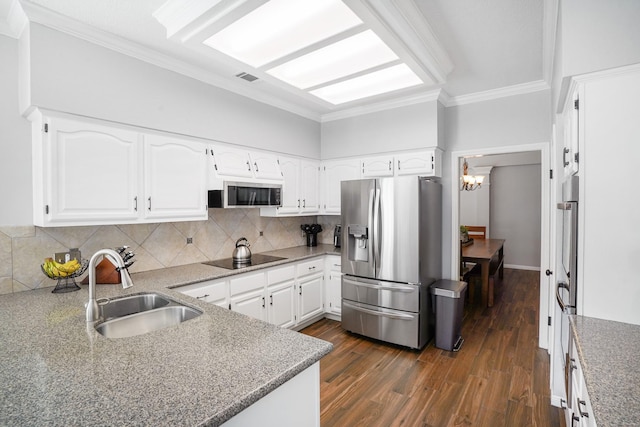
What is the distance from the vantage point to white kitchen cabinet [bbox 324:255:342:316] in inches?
152

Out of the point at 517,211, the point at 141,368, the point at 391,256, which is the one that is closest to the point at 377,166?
the point at 391,256

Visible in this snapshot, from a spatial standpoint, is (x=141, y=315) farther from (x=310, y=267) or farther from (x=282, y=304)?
(x=310, y=267)

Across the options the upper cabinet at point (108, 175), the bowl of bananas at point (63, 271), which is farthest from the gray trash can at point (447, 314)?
the bowl of bananas at point (63, 271)

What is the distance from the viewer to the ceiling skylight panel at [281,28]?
67.6 inches

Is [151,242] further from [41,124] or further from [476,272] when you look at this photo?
[476,272]

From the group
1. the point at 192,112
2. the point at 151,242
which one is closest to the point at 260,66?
the point at 192,112

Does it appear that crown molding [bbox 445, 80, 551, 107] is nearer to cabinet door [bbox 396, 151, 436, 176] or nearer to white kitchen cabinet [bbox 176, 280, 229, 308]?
cabinet door [bbox 396, 151, 436, 176]

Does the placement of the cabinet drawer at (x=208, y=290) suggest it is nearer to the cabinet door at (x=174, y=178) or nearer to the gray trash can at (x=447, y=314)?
the cabinet door at (x=174, y=178)

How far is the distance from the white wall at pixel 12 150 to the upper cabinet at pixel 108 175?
0.34 feet

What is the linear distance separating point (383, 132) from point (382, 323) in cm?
218

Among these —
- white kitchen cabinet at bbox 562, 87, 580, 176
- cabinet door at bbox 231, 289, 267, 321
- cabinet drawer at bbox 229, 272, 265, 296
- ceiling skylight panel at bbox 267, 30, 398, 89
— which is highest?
ceiling skylight panel at bbox 267, 30, 398, 89

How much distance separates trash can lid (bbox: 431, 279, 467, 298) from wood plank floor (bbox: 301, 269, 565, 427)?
569mm

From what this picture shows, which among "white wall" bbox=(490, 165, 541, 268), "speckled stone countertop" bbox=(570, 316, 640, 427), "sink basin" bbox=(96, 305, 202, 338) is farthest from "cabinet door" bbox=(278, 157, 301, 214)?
"white wall" bbox=(490, 165, 541, 268)

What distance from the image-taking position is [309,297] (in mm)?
3736
